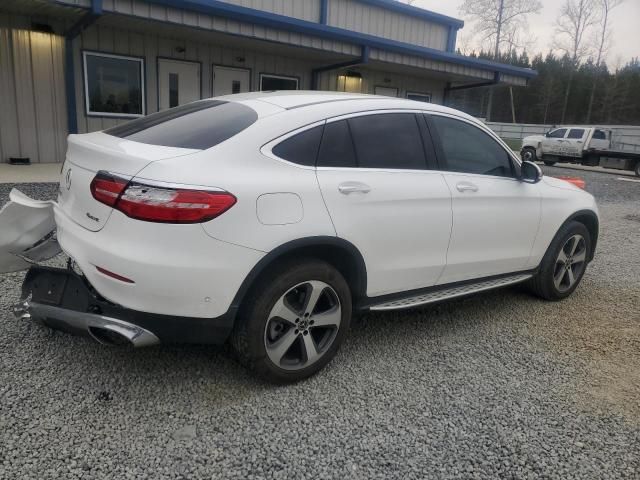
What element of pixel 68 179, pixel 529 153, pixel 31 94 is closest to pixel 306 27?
pixel 31 94

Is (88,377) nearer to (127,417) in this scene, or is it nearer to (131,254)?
(127,417)

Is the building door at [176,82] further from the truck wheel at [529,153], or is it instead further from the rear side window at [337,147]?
the truck wheel at [529,153]

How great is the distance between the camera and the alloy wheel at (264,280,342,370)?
276cm

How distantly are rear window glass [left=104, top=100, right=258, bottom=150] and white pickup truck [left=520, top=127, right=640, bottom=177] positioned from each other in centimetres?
2018

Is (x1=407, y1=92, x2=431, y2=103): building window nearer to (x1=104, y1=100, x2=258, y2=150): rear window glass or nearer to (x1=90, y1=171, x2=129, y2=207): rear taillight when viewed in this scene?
(x1=104, y1=100, x2=258, y2=150): rear window glass

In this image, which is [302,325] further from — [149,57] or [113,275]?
[149,57]

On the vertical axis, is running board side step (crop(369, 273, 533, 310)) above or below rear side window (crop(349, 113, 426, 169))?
below

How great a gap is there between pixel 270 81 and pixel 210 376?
11.1 meters

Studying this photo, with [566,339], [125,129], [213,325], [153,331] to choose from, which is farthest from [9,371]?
[566,339]

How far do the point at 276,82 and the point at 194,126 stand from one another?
10.7 metres

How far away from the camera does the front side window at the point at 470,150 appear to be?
356 centimetres

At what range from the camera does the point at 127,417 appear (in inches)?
98.0

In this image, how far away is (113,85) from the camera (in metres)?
10.7

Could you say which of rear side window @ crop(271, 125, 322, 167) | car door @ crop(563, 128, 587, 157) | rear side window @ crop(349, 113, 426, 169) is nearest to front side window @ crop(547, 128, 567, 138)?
car door @ crop(563, 128, 587, 157)
